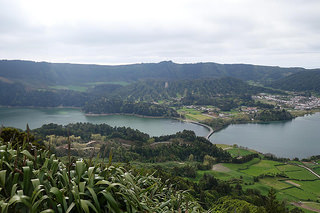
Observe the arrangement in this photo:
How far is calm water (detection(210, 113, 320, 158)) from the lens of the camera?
38219 mm

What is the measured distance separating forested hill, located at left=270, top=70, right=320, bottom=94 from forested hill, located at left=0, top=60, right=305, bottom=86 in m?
24.3

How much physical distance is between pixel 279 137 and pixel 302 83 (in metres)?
82.6

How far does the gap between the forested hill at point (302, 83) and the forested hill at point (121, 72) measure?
24275 mm

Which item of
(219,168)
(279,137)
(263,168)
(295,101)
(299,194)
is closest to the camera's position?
(299,194)

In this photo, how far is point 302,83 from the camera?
367 ft

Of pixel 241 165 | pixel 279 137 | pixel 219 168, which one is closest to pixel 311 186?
pixel 241 165

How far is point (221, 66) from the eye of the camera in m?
190

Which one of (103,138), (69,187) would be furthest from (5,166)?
(103,138)

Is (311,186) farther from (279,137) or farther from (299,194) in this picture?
(279,137)

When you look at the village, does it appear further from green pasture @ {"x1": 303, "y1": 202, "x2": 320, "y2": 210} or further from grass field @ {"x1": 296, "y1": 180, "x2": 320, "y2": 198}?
green pasture @ {"x1": 303, "y1": 202, "x2": 320, "y2": 210}

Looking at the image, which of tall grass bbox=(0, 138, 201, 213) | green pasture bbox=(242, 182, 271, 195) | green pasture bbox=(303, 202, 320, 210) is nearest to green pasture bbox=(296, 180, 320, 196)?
green pasture bbox=(303, 202, 320, 210)

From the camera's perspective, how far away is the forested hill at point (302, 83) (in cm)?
10582

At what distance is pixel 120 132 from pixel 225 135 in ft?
69.7

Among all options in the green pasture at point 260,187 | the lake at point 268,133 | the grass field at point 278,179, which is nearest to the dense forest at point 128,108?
the lake at point 268,133
